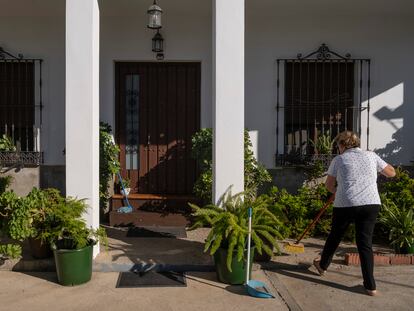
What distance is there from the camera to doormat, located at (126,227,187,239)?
6371mm

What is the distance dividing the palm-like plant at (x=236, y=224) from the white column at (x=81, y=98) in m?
1.45

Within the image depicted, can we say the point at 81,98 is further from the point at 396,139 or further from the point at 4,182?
the point at 396,139

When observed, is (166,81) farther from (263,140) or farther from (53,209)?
(53,209)

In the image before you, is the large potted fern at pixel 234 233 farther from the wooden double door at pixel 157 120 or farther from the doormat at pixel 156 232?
the wooden double door at pixel 157 120

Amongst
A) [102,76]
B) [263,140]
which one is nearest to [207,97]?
[263,140]

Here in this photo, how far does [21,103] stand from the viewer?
7363 mm

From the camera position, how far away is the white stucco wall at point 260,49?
722cm

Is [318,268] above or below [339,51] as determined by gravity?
below

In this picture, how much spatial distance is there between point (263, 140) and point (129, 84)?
248cm

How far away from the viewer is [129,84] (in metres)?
7.44

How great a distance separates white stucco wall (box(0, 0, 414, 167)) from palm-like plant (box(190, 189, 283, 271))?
92.7 inches

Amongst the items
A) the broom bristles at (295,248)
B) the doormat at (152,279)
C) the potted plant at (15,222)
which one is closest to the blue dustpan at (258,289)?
the doormat at (152,279)

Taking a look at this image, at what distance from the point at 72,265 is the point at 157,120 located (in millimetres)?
3390

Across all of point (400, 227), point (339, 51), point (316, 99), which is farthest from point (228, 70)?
point (339, 51)
